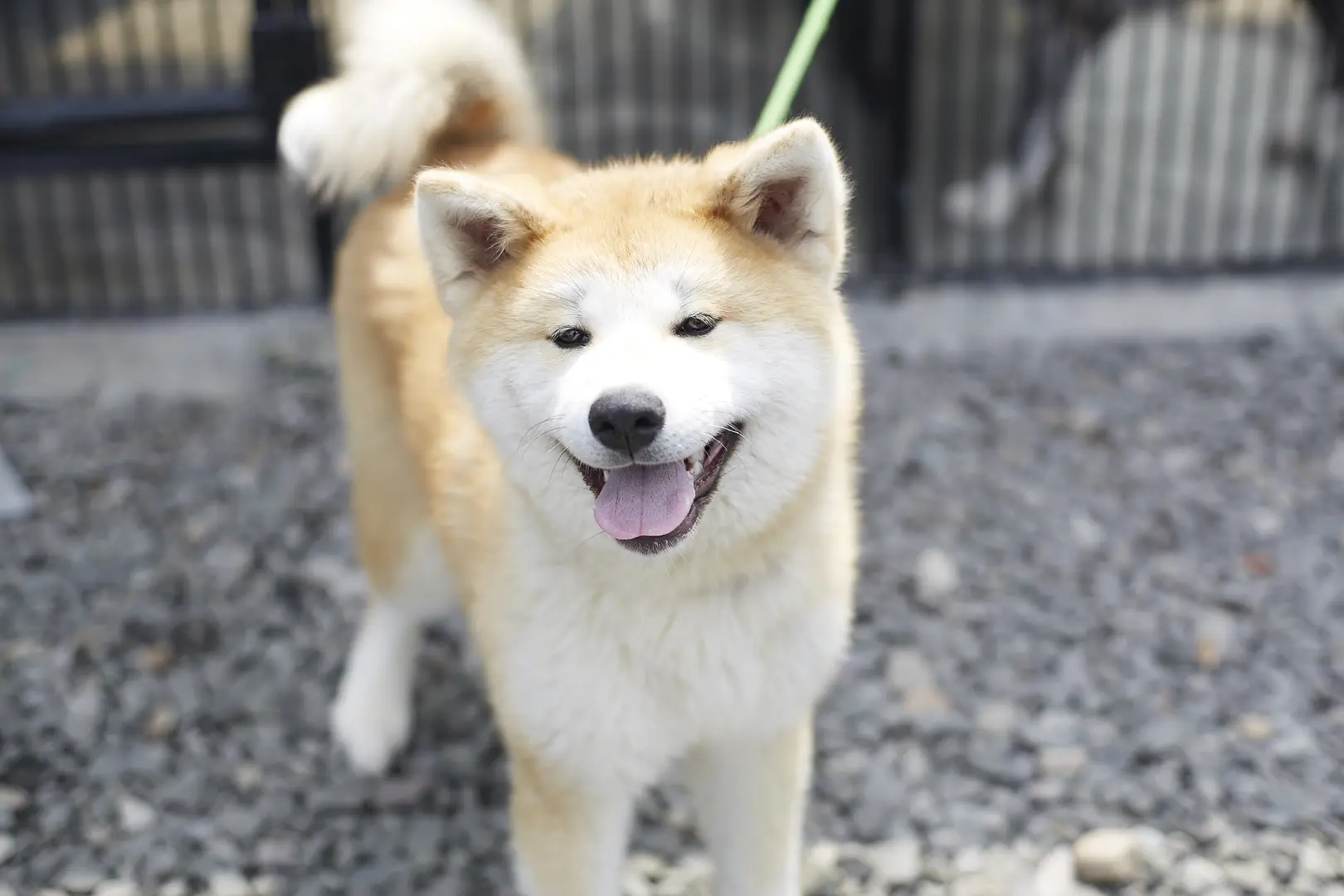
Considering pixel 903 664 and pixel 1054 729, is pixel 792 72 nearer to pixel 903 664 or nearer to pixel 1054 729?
pixel 903 664

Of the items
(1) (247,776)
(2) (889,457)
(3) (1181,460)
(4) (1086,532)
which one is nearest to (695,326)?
(1) (247,776)

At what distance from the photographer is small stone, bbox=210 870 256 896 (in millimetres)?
2645

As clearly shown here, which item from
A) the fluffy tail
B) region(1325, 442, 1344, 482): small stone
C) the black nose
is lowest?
region(1325, 442, 1344, 482): small stone

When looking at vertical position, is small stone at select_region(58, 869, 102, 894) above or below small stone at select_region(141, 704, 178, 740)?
below

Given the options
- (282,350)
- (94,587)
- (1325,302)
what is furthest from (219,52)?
(1325,302)

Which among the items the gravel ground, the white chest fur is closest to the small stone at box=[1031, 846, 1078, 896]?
the gravel ground

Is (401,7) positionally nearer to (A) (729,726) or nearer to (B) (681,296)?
(B) (681,296)

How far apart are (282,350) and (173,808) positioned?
2.09m

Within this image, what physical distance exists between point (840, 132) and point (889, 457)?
1.76m

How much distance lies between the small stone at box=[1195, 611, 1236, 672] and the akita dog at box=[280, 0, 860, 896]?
1291mm

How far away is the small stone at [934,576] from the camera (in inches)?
136

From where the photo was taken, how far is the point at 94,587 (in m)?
3.53

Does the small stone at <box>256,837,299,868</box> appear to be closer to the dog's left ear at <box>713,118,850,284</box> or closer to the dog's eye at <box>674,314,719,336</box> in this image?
the dog's eye at <box>674,314,719,336</box>

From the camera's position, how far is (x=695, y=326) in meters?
1.89
